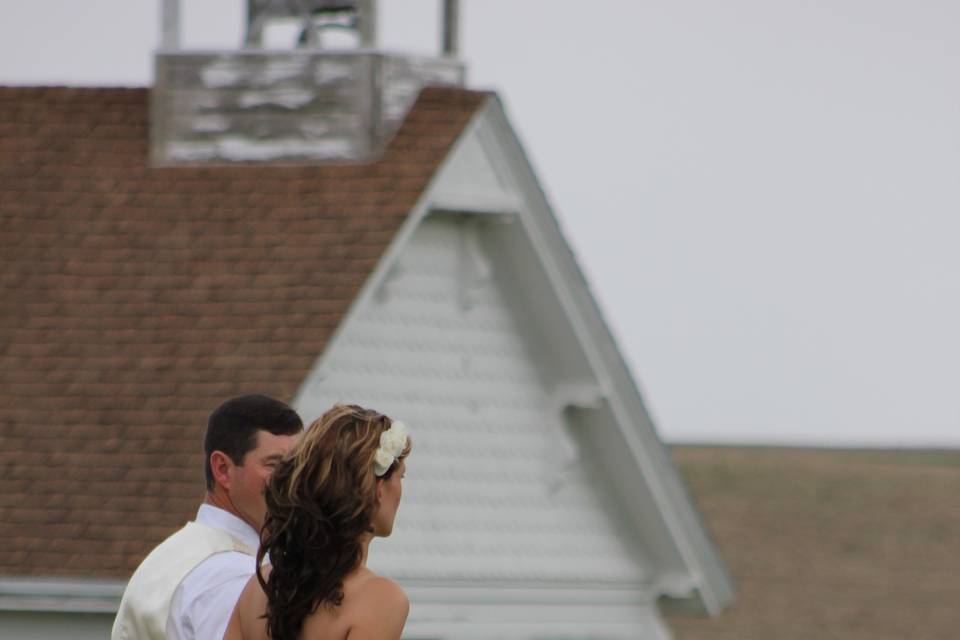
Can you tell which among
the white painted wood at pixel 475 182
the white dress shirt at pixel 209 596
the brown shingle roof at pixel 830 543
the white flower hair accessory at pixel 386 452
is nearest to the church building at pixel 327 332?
the white painted wood at pixel 475 182

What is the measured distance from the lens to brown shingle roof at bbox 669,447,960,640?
45.9 m

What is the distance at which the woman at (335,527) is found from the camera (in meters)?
5.02

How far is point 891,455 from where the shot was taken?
7531 centimetres

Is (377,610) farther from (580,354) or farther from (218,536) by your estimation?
(580,354)

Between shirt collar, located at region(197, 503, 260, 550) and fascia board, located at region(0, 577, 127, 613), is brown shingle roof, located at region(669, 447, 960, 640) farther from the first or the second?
shirt collar, located at region(197, 503, 260, 550)

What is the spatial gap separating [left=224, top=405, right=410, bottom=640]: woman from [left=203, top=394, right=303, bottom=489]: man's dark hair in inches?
31.3

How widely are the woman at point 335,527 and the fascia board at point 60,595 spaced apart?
7.67 m

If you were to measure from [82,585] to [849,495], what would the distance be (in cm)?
4840

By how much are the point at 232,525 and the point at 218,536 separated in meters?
0.06

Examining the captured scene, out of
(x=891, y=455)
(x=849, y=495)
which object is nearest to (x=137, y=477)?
(x=849, y=495)

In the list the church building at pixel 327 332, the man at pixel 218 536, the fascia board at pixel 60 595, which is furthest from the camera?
the church building at pixel 327 332

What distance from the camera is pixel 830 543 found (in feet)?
181

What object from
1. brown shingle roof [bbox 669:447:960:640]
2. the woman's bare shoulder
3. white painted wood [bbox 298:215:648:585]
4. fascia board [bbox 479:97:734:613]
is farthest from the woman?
brown shingle roof [bbox 669:447:960:640]

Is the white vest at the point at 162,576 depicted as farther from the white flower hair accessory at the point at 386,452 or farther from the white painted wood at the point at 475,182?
the white painted wood at the point at 475,182
